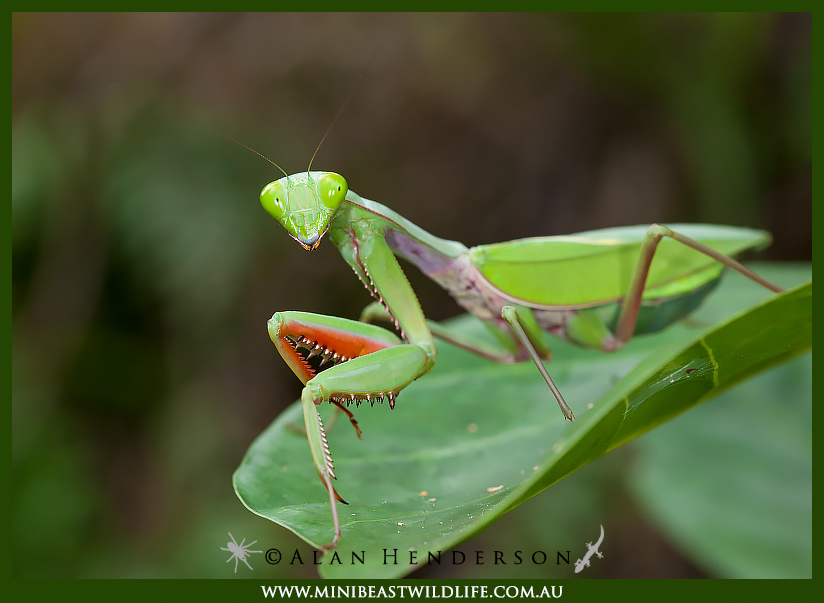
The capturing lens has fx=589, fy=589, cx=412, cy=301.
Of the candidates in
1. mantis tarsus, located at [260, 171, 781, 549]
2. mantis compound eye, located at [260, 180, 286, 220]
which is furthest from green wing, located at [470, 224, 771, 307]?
mantis compound eye, located at [260, 180, 286, 220]

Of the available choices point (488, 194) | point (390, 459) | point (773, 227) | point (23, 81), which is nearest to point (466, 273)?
point (390, 459)

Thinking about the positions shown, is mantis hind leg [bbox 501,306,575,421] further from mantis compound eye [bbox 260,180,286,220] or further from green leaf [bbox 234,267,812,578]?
mantis compound eye [bbox 260,180,286,220]

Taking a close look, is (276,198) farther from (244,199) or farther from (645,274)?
(244,199)

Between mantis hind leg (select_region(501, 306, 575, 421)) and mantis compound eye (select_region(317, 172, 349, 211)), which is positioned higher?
mantis compound eye (select_region(317, 172, 349, 211))

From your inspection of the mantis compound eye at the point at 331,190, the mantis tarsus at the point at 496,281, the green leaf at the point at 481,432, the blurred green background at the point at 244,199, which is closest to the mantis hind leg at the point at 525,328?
the mantis tarsus at the point at 496,281

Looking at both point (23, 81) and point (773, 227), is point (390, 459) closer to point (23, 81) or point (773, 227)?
point (773, 227)

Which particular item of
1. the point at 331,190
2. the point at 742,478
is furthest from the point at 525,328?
the point at 742,478

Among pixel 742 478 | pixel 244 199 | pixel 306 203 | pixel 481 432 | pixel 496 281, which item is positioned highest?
pixel 244 199
